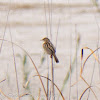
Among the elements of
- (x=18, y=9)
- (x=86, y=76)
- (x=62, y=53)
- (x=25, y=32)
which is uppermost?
(x=18, y=9)

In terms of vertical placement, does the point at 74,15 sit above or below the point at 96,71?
above

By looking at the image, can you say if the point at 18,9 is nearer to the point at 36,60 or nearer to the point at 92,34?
the point at 92,34

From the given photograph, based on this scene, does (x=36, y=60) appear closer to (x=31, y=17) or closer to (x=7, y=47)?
(x=7, y=47)

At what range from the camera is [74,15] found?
4426mm

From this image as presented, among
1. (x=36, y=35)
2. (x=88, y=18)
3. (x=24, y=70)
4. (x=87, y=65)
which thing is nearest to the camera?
(x=24, y=70)

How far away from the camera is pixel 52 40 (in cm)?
353

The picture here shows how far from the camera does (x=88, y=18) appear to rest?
4.37 m

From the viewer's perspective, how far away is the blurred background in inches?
103

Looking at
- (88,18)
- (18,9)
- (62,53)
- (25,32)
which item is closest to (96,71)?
(62,53)

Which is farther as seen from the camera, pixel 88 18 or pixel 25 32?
pixel 88 18

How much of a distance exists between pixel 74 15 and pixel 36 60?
4.91 feet

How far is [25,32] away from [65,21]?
0.46 metres

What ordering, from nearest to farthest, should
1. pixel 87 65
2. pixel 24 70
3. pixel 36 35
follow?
pixel 24 70 < pixel 87 65 < pixel 36 35

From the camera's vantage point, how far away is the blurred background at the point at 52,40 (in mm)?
2621
